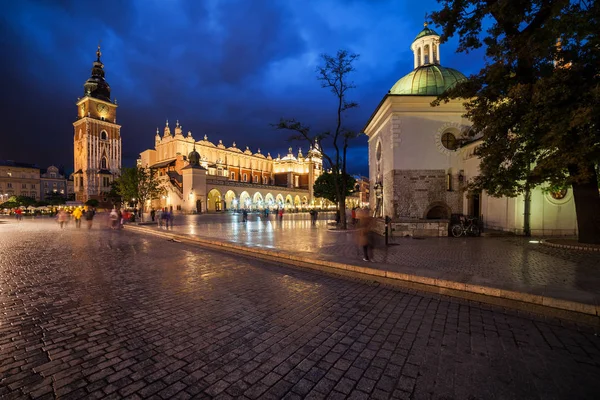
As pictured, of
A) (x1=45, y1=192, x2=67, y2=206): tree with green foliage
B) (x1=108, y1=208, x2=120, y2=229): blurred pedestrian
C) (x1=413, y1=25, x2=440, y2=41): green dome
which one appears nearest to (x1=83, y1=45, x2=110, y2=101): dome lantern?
(x1=45, y1=192, x2=67, y2=206): tree with green foliage

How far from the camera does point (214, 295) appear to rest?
5.50m

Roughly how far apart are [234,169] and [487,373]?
266 ft

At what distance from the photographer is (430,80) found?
21.1 metres

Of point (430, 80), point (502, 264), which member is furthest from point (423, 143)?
point (502, 264)

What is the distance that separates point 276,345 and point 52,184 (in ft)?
393

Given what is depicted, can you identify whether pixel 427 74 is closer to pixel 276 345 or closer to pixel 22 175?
pixel 276 345

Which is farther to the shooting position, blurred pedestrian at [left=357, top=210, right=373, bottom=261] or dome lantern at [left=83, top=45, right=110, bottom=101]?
dome lantern at [left=83, top=45, right=110, bottom=101]

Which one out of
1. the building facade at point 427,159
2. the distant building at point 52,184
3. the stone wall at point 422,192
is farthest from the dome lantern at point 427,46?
the distant building at point 52,184

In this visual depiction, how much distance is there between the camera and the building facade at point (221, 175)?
149 feet

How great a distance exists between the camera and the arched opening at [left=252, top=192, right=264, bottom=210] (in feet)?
209

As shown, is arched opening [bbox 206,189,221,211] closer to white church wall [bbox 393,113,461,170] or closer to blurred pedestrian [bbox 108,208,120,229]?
blurred pedestrian [bbox 108,208,120,229]

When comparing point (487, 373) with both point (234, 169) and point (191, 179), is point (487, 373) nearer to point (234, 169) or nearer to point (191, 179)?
point (191, 179)

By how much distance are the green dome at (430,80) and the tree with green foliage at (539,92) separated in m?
11.2

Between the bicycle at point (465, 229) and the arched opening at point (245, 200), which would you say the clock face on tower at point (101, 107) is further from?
the bicycle at point (465, 229)
